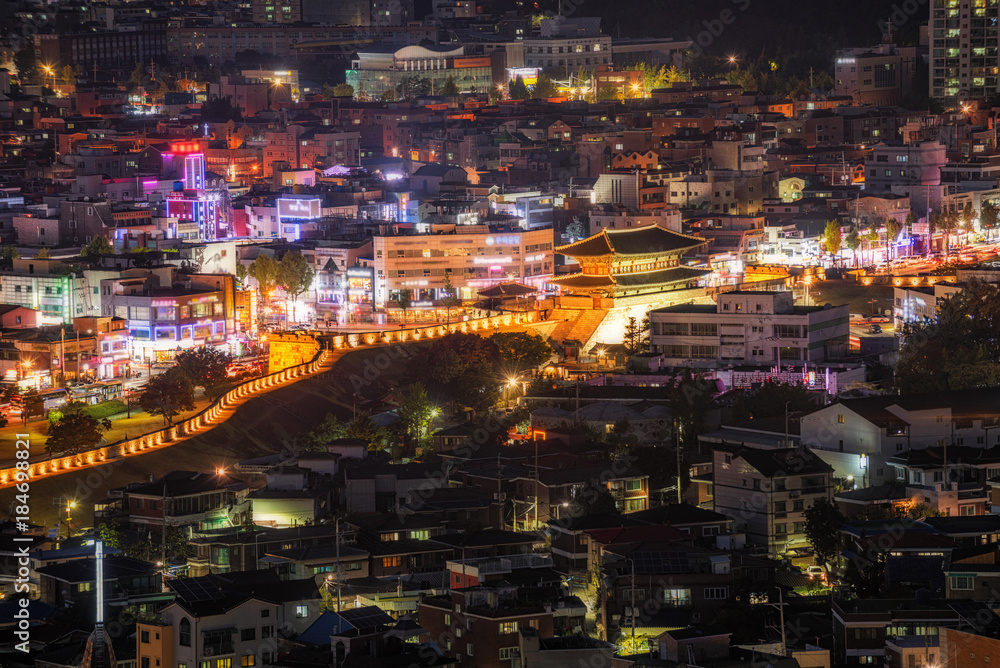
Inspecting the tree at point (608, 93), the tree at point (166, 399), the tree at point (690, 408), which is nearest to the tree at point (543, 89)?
the tree at point (608, 93)

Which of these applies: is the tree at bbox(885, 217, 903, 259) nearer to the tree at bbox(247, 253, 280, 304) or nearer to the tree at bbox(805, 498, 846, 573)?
the tree at bbox(247, 253, 280, 304)

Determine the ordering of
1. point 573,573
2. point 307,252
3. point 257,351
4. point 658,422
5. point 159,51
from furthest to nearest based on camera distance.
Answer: point 159,51 < point 307,252 < point 257,351 < point 658,422 < point 573,573

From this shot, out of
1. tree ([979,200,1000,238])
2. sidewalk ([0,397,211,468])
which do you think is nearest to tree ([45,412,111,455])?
sidewalk ([0,397,211,468])

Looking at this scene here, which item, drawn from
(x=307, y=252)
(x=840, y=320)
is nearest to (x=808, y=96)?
(x=307, y=252)

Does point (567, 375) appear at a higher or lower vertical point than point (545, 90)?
lower

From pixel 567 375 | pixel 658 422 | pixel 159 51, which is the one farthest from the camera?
pixel 159 51

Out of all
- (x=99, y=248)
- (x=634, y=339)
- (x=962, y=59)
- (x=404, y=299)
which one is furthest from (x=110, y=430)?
(x=962, y=59)

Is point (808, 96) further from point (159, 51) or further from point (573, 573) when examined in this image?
point (573, 573)
